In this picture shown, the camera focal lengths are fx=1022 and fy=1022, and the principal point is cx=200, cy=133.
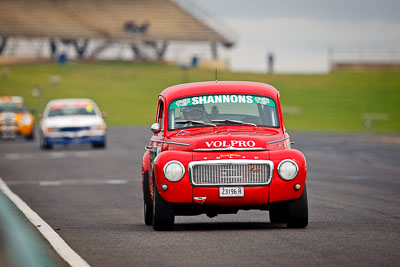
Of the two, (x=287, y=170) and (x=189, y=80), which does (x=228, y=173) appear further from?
(x=189, y=80)

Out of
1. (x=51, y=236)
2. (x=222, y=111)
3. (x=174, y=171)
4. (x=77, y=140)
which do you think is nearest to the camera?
(x=51, y=236)

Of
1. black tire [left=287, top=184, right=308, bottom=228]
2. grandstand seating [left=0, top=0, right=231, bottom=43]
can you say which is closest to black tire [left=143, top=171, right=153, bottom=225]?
black tire [left=287, top=184, right=308, bottom=228]

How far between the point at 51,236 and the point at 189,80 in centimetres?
7378

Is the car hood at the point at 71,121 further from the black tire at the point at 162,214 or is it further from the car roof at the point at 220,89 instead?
the black tire at the point at 162,214

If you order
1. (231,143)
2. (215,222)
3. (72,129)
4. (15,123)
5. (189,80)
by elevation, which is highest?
(231,143)

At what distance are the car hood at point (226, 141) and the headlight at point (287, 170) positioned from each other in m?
0.32

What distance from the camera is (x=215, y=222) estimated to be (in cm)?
1217

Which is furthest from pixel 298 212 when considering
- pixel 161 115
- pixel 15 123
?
pixel 15 123

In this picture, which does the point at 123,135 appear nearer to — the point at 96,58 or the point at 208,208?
the point at 208,208

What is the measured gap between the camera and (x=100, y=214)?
533 inches

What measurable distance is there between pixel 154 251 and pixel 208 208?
6.59 ft

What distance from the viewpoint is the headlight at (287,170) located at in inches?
418

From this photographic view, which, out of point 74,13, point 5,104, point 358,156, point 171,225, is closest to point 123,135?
point 5,104

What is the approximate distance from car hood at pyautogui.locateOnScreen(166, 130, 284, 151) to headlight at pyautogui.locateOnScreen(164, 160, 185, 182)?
13.4 inches
